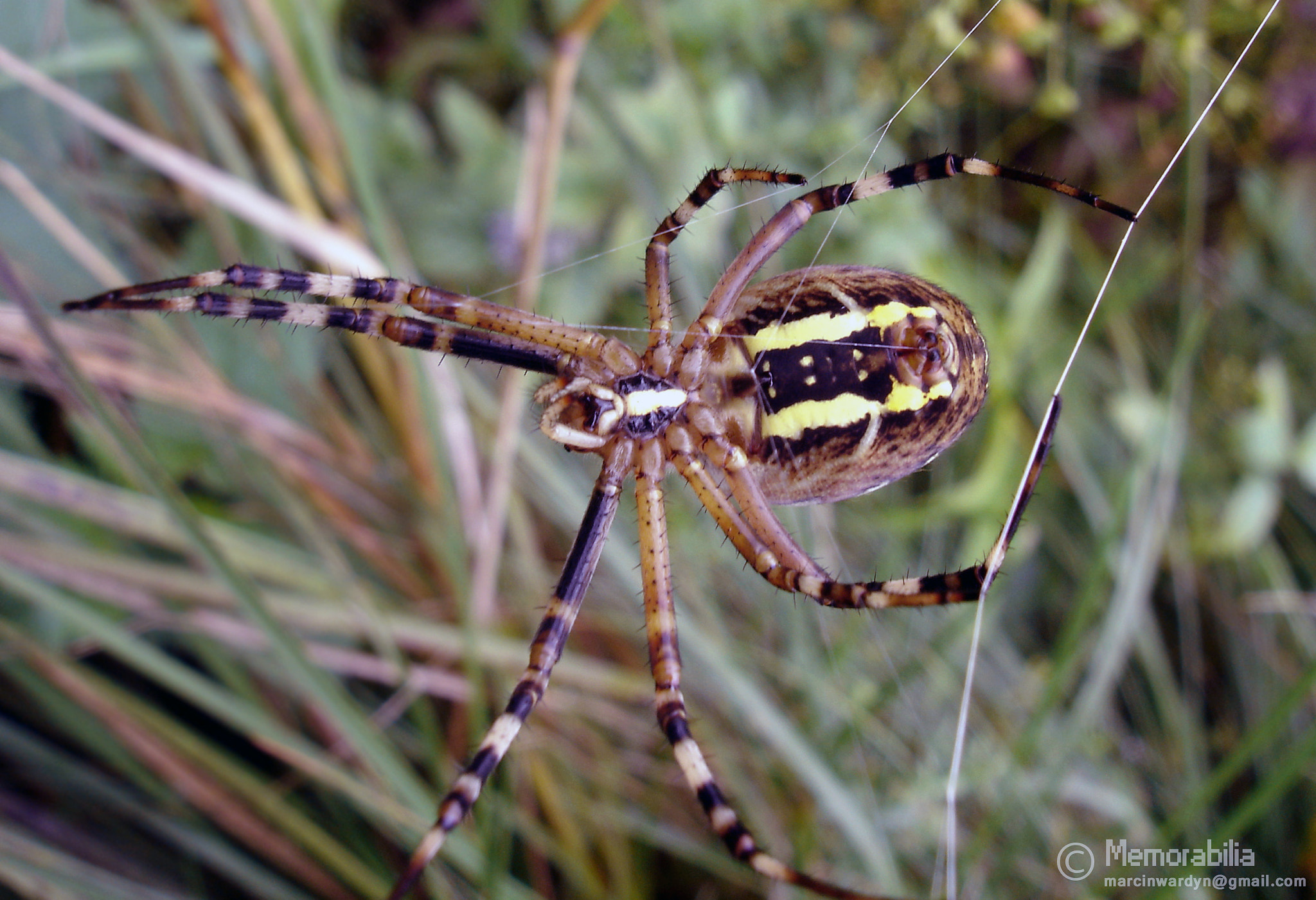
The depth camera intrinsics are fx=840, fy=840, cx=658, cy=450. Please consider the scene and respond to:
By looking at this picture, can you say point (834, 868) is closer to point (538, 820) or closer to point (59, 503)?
point (538, 820)

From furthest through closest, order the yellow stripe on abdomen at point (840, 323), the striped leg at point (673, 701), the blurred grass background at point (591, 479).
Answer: the blurred grass background at point (591, 479), the striped leg at point (673, 701), the yellow stripe on abdomen at point (840, 323)

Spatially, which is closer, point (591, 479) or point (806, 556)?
point (806, 556)

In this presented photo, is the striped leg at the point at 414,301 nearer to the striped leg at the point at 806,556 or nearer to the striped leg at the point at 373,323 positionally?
the striped leg at the point at 373,323

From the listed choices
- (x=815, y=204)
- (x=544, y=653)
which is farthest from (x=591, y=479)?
(x=815, y=204)

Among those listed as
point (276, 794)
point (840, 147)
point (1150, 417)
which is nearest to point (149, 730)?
point (276, 794)

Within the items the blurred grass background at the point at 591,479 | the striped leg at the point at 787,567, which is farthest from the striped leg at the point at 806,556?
the blurred grass background at the point at 591,479

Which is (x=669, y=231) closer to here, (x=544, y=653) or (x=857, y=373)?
(x=857, y=373)
